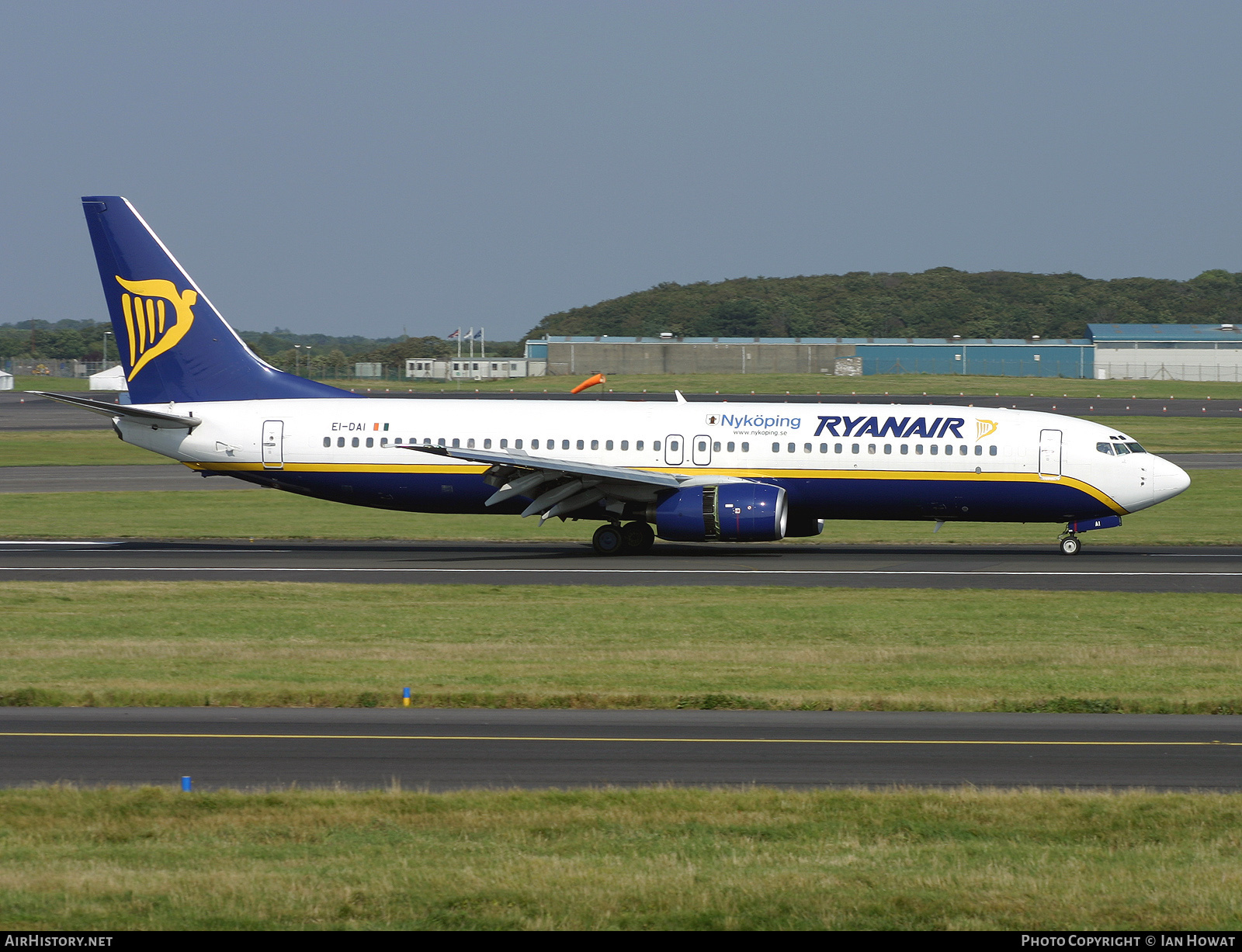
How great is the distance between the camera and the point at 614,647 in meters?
21.9

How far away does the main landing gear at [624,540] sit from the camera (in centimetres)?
3553

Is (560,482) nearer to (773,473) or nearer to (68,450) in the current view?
(773,473)

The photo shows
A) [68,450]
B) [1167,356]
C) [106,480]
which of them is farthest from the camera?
[1167,356]

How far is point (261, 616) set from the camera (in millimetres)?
24797

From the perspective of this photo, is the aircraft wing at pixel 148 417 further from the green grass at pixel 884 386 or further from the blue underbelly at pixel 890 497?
the green grass at pixel 884 386

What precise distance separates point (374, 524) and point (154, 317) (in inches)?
385

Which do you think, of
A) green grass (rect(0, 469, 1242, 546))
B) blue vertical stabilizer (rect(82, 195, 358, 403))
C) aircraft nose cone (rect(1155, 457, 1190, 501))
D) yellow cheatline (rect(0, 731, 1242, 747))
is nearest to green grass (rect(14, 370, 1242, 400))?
green grass (rect(0, 469, 1242, 546))

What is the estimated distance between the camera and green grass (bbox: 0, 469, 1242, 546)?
39.2 m

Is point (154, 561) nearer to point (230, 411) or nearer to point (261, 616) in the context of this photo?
point (230, 411)

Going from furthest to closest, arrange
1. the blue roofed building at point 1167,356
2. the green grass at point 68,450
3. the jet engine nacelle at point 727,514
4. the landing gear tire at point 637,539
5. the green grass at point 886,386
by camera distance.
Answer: the blue roofed building at point 1167,356 → the green grass at point 886,386 → the green grass at point 68,450 → the landing gear tire at point 637,539 → the jet engine nacelle at point 727,514

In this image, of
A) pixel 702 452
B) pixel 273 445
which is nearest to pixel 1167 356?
pixel 702 452

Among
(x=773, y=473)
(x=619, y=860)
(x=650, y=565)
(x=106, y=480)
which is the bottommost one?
(x=650, y=565)

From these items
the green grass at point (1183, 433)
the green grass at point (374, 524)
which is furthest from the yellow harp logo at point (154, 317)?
the green grass at point (1183, 433)

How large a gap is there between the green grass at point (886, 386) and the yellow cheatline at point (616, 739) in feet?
304
